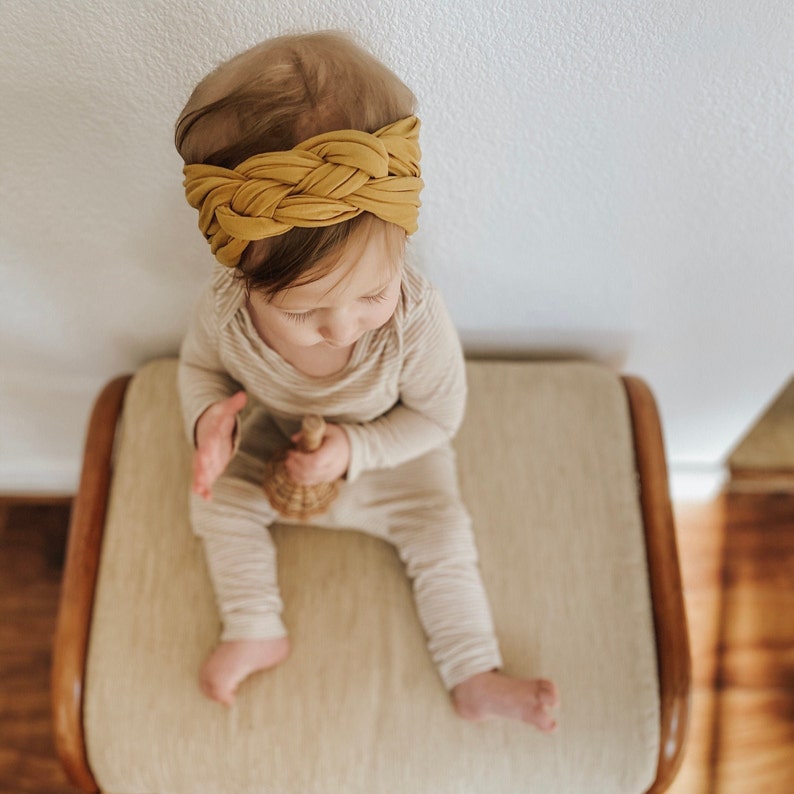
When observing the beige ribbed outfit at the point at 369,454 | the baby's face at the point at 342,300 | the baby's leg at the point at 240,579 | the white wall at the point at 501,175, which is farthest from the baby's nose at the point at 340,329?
the baby's leg at the point at 240,579

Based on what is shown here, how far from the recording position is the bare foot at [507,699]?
802 mm

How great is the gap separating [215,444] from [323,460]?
12 centimetres

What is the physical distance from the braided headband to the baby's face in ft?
0.12

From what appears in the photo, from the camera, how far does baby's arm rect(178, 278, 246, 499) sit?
2.45ft

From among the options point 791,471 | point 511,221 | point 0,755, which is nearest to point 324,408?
point 511,221

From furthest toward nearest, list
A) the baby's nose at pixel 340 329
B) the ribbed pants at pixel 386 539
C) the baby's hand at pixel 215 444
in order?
1. the ribbed pants at pixel 386 539
2. the baby's hand at pixel 215 444
3. the baby's nose at pixel 340 329

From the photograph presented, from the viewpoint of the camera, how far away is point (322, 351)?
771 millimetres

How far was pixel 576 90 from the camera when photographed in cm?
67

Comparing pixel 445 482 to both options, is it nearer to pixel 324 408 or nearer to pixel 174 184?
pixel 324 408

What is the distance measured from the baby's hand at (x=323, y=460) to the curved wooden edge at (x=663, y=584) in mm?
424

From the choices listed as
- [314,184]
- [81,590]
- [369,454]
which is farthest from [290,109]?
[81,590]

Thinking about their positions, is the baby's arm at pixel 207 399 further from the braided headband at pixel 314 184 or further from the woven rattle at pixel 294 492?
the braided headband at pixel 314 184

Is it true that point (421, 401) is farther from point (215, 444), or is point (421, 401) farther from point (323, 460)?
point (215, 444)

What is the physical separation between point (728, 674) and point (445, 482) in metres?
0.71
